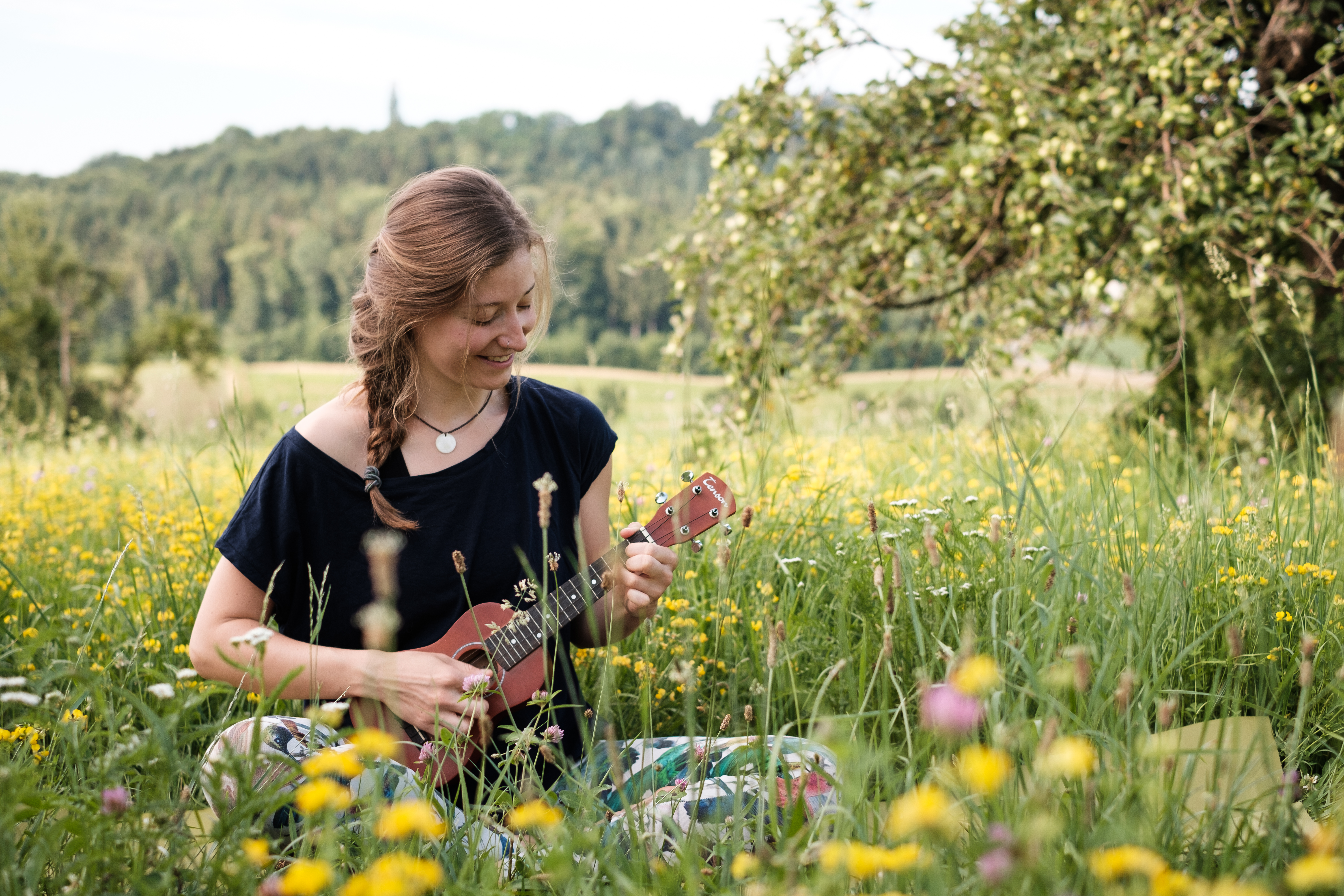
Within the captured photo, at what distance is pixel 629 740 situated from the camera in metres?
1.86

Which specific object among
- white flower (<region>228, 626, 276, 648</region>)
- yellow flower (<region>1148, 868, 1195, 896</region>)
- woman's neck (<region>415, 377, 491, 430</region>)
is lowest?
yellow flower (<region>1148, 868, 1195, 896</region>)

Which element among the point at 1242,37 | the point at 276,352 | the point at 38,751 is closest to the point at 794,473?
the point at 38,751

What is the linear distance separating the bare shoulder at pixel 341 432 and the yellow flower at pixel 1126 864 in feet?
5.34

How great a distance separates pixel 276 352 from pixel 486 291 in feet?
248

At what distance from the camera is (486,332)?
1918 millimetres

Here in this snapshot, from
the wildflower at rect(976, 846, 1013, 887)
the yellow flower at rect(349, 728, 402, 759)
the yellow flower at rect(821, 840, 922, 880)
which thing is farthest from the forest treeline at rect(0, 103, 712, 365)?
the wildflower at rect(976, 846, 1013, 887)

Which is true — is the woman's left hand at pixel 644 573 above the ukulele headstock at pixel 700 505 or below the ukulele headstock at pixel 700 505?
below

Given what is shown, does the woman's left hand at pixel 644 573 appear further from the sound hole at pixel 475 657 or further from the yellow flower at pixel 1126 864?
the yellow flower at pixel 1126 864

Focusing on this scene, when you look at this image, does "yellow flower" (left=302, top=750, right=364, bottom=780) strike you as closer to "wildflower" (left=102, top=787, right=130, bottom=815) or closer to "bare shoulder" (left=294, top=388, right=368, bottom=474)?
"wildflower" (left=102, top=787, right=130, bottom=815)

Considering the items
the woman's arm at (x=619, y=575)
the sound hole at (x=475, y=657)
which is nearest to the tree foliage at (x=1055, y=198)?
the woman's arm at (x=619, y=575)

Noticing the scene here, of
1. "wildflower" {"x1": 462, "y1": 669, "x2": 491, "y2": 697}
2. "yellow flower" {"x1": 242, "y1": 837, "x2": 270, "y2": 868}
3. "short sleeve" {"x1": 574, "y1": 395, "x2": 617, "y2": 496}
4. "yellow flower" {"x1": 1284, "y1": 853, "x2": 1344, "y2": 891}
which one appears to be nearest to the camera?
"yellow flower" {"x1": 1284, "y1": 853, "x2": 1344, "y2": 891}

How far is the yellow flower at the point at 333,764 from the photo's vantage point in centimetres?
82

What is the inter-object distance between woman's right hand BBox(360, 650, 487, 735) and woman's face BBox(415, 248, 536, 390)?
2.14ft

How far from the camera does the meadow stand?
932 mm
